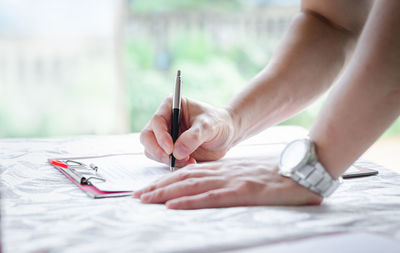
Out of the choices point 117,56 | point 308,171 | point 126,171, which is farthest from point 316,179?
point 117,56

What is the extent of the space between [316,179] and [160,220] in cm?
30

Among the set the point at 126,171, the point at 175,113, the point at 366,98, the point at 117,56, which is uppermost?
the point at 366,98

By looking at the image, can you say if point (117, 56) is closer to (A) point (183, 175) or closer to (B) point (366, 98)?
(A) point (183, 175)

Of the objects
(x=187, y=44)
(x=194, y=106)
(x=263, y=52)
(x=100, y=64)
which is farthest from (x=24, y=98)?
(x=194, y=106)

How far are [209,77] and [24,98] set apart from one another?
5.70 feet

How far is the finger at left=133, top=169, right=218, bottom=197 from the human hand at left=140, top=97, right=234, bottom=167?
0.18 meters

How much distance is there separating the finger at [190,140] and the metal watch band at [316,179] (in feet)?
1.01

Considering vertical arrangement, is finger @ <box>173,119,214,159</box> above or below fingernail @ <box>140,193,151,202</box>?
above

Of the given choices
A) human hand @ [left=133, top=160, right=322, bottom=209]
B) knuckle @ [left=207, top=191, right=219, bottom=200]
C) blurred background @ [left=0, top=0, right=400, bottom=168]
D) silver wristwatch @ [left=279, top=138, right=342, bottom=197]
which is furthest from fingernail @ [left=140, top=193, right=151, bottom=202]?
blurred background @ [left=0, top=0, right=400, bottom=168]

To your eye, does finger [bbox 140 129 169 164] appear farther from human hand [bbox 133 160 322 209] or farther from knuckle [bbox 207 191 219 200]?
knuckle [bbox 207 191 219 200]

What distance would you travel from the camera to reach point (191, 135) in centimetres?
125

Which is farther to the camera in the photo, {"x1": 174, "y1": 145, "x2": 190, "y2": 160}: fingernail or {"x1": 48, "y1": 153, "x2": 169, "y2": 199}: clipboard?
{"x1": 174, "y1": 145, "x2": 190, "y2": 160}: fingernail

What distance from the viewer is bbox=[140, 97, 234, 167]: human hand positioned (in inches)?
49.3

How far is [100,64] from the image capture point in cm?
502
